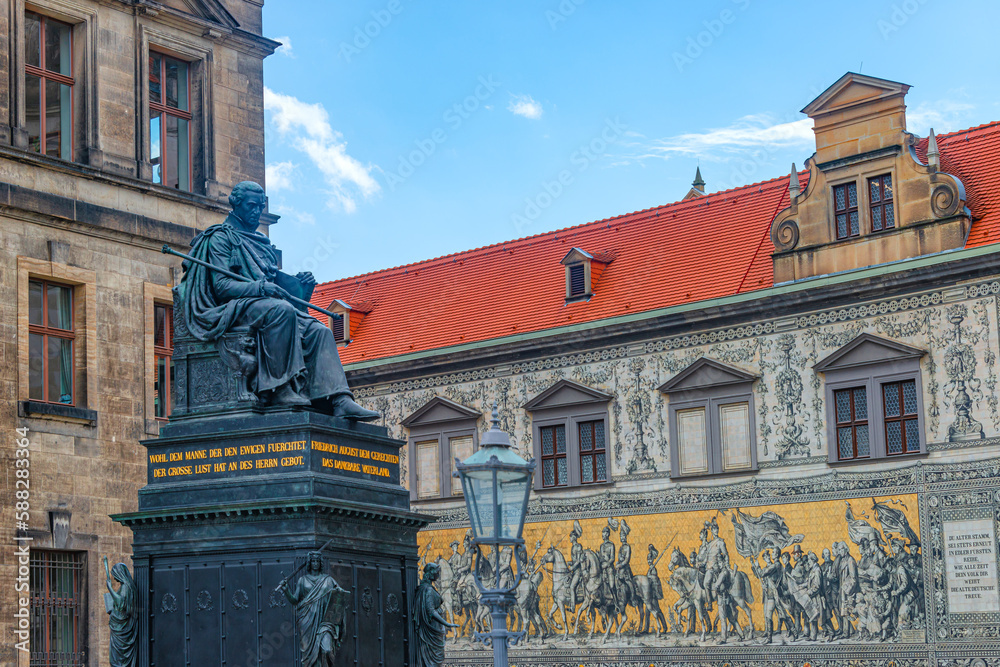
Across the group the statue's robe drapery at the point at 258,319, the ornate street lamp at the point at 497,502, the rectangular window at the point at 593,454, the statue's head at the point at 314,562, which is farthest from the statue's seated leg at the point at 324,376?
the rectangular window at the point at 593,454

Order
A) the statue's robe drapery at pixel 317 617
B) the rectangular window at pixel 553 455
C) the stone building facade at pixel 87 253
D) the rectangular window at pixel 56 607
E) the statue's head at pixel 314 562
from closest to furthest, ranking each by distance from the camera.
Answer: the statue's robe drapery at pixel 317 617, the statue's head at pixel 314 562, the rectangular window at pixel 56 607, the stone building facade at pixel 87 253, the rectangular window at pixel 553 455

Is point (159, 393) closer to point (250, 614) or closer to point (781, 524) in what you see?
point (781, 524)

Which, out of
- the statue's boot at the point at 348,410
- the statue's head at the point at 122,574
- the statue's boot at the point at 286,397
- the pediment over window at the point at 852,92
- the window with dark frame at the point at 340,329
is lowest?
the statue's head at the point at 122,574

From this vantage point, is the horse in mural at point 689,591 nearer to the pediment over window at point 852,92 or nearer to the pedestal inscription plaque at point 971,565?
the pedestal inscription plaque at point 971,565

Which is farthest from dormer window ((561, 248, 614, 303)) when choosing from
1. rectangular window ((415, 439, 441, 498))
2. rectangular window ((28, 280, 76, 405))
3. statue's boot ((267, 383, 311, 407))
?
statue's boot ((267, 383, 311, 407))

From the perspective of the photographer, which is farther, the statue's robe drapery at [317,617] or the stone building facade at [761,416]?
the stone building facade at [761,416]

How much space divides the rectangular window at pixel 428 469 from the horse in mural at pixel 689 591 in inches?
234

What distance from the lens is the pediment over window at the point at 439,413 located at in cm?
3328

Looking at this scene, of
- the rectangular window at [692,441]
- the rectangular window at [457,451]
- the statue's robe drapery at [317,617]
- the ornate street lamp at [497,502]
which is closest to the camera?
the ornate street lamp at [497,502]

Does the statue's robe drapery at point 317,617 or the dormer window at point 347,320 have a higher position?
the dormer window at point 347,320

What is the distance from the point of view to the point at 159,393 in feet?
82.0

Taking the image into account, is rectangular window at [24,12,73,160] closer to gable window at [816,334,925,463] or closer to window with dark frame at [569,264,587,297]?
window with dark frame at [569,264,587,297]

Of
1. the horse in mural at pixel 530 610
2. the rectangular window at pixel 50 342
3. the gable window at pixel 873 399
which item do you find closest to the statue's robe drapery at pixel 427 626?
the rectangular window at pixel 50 342

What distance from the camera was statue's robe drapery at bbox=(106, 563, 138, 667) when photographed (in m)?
12.7
